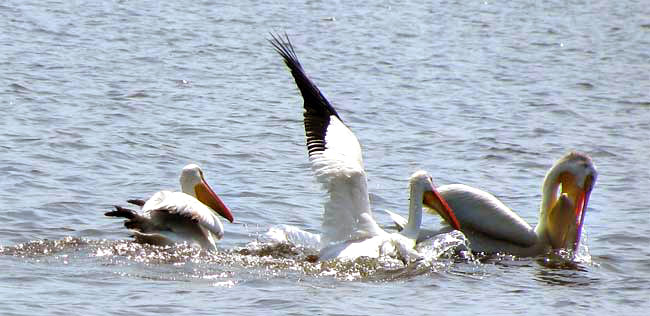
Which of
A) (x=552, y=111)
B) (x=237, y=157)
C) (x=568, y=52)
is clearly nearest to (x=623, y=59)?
(x=568, y=52)

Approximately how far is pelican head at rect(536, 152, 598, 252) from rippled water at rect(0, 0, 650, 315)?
25cm

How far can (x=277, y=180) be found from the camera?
31.9 feet

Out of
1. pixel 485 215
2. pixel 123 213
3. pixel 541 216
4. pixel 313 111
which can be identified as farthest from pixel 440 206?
pixel 123 213

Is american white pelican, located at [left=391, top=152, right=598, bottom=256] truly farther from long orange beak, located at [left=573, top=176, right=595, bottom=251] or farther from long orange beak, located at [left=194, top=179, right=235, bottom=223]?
long orange beak, located at [left=194, top=179, right=235, bottom=223]

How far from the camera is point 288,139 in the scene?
1132cm

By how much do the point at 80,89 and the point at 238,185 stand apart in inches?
146

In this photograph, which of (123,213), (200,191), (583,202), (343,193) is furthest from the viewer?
(583,202)

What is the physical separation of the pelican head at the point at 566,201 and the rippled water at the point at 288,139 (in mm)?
A: 249

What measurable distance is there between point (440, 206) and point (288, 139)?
3.53 meters

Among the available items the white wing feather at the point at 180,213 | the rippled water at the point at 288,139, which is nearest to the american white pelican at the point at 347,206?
the rippled water at the point at 288,139

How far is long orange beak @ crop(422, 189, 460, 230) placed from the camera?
26.0 feet

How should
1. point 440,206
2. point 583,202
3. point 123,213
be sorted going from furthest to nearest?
point 583,202, point 440,206, point 123,213

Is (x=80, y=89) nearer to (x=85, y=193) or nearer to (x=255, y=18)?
(x=85, y=193)

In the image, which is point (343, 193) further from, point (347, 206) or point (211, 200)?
point (211, 200)
